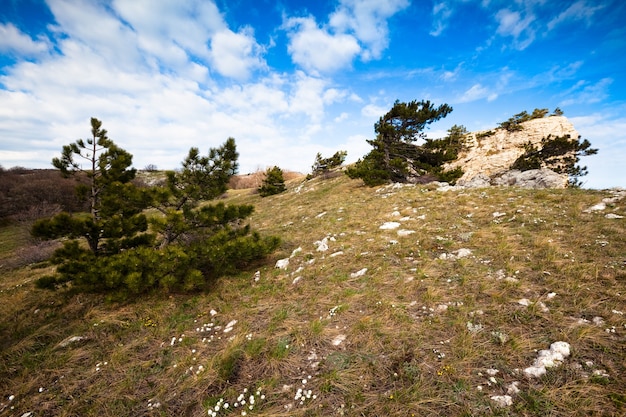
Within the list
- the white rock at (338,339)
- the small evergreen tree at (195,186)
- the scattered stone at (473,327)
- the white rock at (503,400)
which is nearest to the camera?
the white rock at (503,400)

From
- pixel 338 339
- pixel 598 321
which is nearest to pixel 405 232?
pixel 598 321

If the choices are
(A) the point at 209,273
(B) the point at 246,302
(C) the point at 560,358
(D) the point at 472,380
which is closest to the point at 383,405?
(D) the point at 472,380

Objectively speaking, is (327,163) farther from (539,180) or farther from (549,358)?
(549,358)

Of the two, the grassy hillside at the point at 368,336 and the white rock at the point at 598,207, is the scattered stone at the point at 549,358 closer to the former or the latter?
the grassy hillside at the point at 368,336

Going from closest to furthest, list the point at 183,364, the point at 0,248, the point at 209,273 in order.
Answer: the point at 183,364, the point at 209,273, the point at 0,248

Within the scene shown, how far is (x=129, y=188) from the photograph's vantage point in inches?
241

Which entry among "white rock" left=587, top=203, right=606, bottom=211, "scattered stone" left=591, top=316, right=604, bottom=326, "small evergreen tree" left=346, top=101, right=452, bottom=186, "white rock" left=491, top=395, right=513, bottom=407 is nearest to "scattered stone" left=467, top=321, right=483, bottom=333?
"white rock" left=491, top=395, right=513, bottom=407

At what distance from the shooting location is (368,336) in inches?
158

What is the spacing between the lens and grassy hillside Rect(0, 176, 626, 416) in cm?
298

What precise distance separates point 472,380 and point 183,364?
4.47 meters

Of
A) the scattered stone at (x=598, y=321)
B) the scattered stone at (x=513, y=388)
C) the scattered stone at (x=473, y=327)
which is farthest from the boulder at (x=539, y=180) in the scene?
the scattered stone at (x=513, y=388)

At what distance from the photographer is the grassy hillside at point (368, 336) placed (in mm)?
2982

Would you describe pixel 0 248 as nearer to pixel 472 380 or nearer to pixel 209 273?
pixel 209 273

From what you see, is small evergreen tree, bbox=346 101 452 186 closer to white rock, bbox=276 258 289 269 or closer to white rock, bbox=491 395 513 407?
white rock, bbox=276 258 289 269
